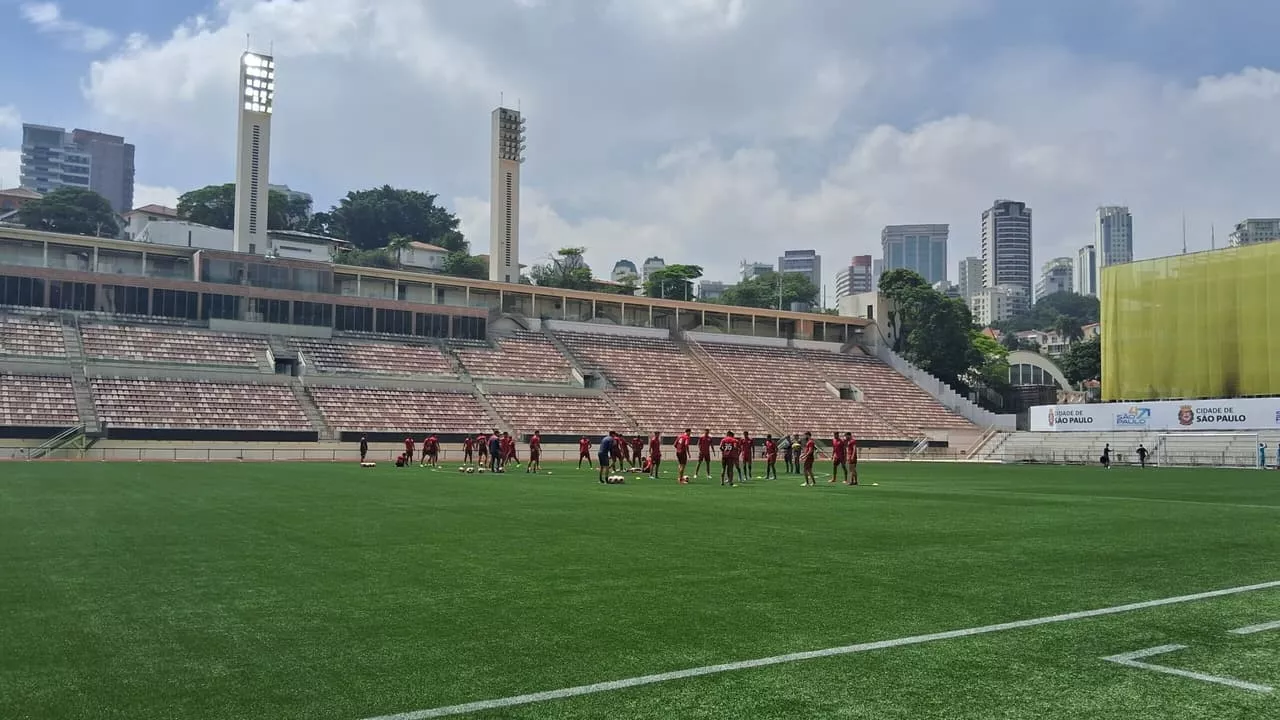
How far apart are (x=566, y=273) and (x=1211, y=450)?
75439 mm

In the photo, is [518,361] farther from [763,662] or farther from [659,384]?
[763,662]

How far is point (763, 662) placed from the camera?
21.8 ft

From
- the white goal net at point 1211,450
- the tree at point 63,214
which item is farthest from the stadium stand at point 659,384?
the tree at point 63,214

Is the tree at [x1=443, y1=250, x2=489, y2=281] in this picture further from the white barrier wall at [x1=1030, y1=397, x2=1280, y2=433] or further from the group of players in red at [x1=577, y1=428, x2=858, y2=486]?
the group of players in red at [x1=577, y1=428, x2=858, y2=486]

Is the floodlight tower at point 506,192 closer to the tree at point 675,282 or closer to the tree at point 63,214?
the tree at point 675,282

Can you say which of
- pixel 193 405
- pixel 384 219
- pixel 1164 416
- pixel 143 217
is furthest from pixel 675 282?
pixel 193 405

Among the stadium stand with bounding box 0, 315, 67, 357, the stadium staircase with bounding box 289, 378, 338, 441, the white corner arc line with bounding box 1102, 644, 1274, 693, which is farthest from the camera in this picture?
the stadium staircase with bounding box 289, 378, 338, 441

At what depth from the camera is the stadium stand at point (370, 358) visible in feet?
196

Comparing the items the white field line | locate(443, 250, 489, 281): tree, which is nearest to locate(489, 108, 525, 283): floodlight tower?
locate(443, 250, 489, 281): tree

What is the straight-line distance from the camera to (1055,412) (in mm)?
60375

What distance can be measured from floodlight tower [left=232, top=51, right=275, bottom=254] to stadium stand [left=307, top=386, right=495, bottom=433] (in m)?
18.6

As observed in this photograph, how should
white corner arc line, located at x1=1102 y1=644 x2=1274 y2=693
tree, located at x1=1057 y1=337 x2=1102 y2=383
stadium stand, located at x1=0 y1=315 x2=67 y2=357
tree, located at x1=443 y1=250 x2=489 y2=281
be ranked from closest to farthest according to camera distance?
white corner arc line, located at x1=1102 y1=644 x2=1274 y2=693, stadium stand, located at x1=0 y1=315 x2=67 y2=357, tree, located at x1=1057 y1=337 x2=1102 y2=383, tree, located at x1=443 y1=250 x2=489 y2=281

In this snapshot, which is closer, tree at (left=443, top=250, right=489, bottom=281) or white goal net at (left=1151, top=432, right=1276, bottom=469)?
white goal net at (left=1151, top=432, right=1276, bottom=469)

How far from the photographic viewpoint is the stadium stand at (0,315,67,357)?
166ft
